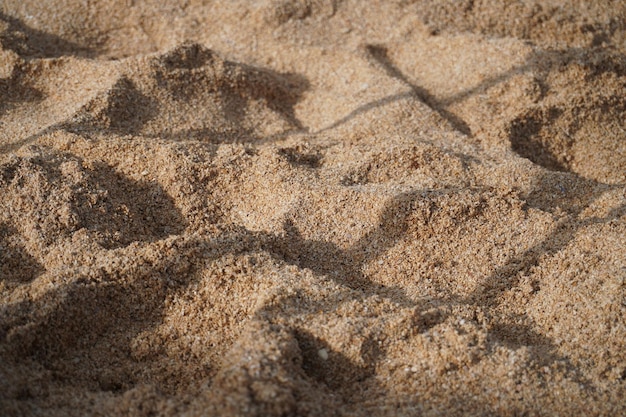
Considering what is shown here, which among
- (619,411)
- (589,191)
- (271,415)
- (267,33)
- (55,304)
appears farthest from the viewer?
(267,33)

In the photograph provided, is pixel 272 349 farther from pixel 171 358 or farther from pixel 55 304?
pixel 55 304

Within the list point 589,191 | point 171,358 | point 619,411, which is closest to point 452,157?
point 589,191

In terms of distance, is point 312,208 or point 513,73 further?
point 513,73

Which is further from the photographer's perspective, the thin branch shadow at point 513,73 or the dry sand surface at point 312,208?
the thin branch shadow at point 513,73

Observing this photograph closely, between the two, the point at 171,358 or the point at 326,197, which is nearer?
the point at 171,358

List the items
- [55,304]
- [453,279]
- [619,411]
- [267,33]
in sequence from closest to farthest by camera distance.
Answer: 1. [619,411]
2. [55,304]
3. [453,279]
4. [267,33]

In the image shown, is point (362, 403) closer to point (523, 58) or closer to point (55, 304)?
point (55, 304)

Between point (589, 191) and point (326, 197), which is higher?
point (326, 197)

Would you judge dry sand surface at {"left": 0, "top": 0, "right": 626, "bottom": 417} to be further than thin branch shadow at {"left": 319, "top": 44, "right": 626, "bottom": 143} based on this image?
No
